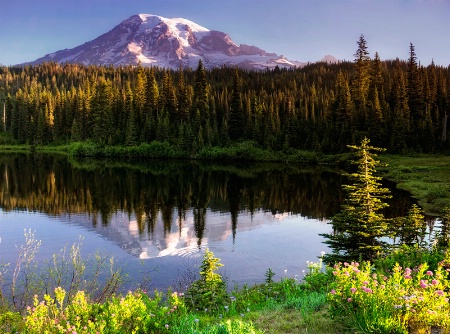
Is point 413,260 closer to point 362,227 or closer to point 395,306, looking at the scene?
point 362,227

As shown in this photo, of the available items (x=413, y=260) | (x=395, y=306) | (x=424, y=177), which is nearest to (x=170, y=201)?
(x=413, y=260)

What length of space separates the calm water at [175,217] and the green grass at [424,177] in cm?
239

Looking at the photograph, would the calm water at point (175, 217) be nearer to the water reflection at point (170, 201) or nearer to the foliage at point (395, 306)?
the water reflection at point (170, 201)

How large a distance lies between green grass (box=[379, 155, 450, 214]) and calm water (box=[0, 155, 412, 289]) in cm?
239

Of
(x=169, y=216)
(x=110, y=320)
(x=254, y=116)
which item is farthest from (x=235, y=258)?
(x=254, y=116)

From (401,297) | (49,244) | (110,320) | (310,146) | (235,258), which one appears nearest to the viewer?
(401,297)

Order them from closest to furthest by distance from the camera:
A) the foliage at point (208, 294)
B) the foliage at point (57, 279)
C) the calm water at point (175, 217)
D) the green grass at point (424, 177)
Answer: the foliage at point (208, 294)
the foliage at point (57, 279)
the calm water at point (175, 217)
the green grass at point (424, 177)

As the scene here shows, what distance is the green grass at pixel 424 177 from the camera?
40.3 metres

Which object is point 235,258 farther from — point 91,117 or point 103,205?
point 91,117

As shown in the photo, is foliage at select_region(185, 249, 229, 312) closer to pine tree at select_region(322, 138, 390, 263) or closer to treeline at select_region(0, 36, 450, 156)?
pine tree at select_region(322, 138, 390, 263)

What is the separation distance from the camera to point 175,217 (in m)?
37.4

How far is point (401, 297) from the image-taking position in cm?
741

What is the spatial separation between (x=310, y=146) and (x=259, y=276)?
276ft

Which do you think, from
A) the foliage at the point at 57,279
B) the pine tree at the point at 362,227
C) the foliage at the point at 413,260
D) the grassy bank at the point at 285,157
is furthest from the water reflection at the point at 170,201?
the foliage at the point at 413,260
